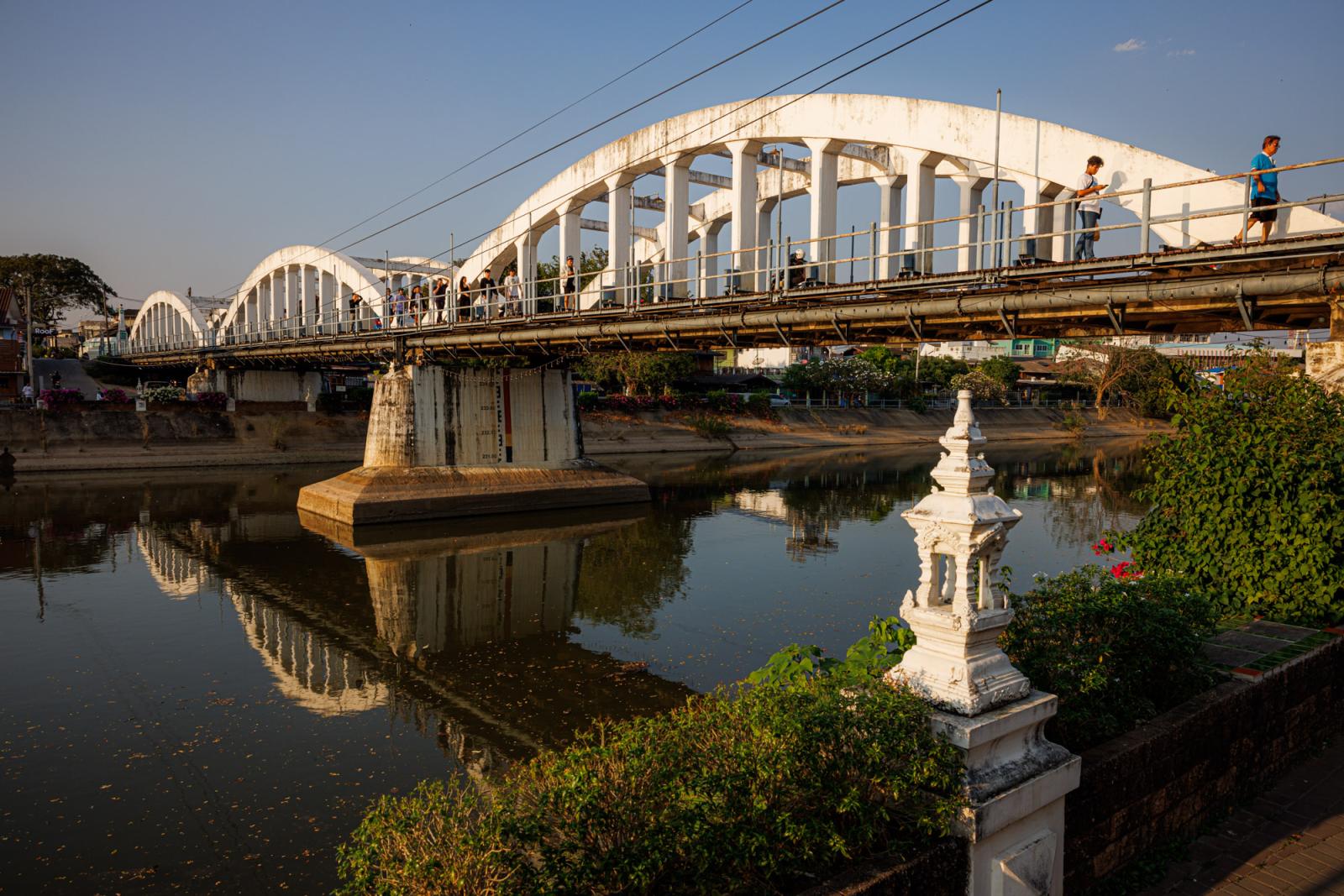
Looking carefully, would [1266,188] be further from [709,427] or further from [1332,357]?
[709,427]

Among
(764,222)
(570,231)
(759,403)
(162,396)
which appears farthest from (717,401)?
(162,396)

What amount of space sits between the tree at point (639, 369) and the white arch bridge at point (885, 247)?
19.9 meters

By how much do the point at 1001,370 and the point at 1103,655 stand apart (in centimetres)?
7640

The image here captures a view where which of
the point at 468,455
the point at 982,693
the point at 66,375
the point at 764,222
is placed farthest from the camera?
the point at 66,375

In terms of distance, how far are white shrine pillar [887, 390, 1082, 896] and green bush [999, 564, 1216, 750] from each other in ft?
2.28

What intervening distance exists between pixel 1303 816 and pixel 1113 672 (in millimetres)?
2166

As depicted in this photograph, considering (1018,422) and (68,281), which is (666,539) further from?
(68,281)

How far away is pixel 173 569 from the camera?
19875 mm

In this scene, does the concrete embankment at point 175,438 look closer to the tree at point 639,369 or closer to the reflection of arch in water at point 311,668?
the tree at point 639,369

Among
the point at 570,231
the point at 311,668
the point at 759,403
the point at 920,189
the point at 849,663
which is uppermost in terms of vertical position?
the point at 570,231

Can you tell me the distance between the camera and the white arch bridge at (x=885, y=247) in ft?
36.7

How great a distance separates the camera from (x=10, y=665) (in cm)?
1264

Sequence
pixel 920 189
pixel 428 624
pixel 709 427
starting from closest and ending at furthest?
pixel 428 624, pixel 920 189, pixel 709 427

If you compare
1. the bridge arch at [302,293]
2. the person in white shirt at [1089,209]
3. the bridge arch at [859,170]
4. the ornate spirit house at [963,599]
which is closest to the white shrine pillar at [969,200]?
the bridge arch at [859,170]
